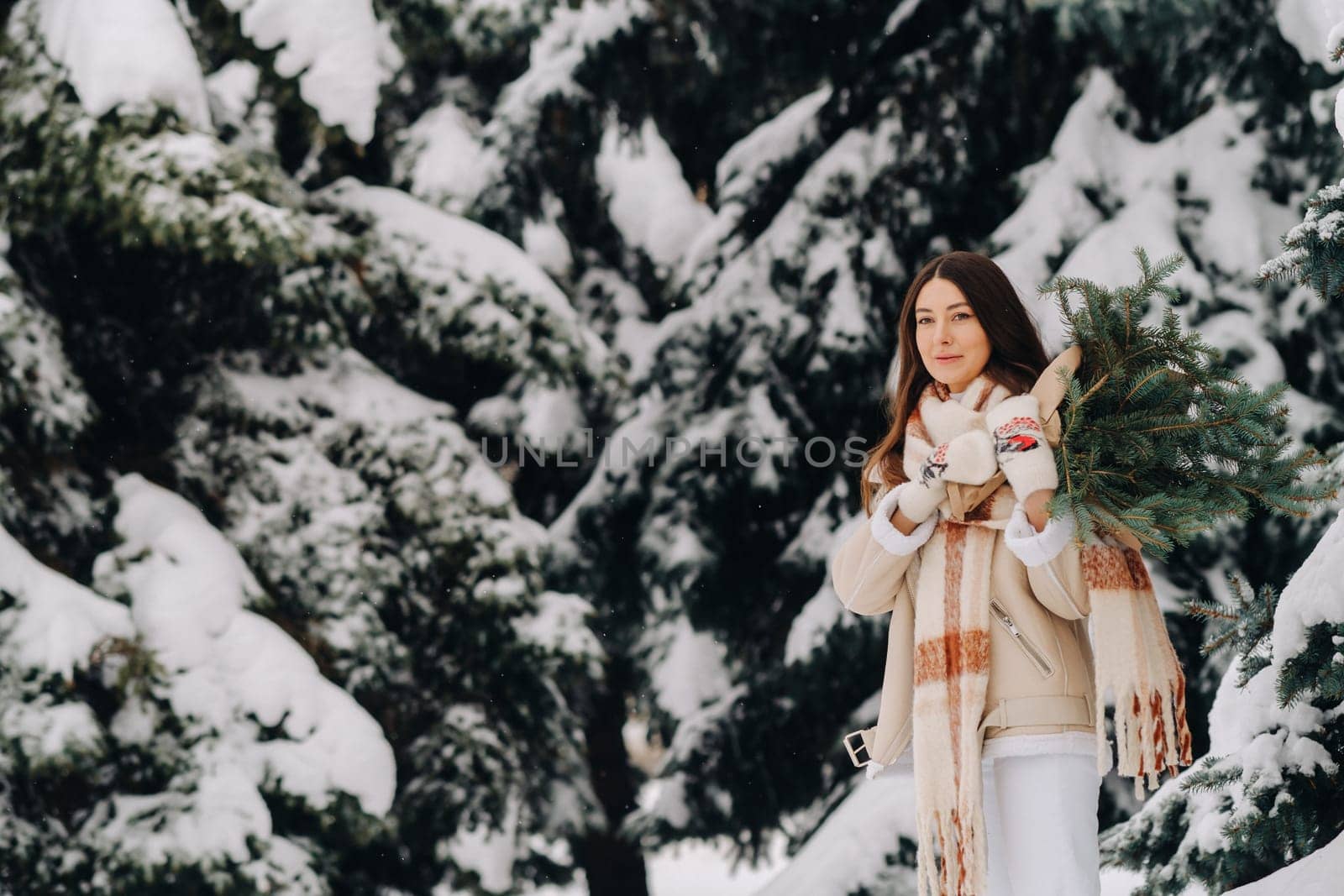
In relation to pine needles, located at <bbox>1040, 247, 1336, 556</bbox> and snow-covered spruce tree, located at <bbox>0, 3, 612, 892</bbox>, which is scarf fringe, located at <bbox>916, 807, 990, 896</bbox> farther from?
snow-covered spruce tree, located at <bbox>0, 3, 612, 892</bbox>

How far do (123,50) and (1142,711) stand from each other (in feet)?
17.2

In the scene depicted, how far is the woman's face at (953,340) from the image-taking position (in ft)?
9.87

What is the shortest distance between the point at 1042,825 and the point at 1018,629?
1.16ft

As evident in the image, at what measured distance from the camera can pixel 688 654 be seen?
8594mm

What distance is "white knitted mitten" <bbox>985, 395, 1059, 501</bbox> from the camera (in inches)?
107

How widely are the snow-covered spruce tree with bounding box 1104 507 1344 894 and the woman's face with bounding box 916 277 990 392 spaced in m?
0.77

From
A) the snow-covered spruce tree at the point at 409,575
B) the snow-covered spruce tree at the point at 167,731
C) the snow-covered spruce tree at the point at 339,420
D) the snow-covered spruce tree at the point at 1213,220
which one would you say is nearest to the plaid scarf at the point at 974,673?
the snow-covered spruce tree at the point at 1213,220

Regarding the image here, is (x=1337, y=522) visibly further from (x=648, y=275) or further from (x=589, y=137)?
(x=648, y=275)

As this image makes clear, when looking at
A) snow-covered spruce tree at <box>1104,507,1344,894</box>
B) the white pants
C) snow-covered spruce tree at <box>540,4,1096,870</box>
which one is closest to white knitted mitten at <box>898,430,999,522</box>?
the white pants

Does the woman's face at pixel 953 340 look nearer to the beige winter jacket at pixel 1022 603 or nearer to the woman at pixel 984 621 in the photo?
the woman at pixel 984 621

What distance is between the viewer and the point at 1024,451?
8.94 feet

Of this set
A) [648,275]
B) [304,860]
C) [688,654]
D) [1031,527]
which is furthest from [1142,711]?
[648,275]

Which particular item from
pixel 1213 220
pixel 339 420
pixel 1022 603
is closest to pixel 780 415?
pixel 339 420

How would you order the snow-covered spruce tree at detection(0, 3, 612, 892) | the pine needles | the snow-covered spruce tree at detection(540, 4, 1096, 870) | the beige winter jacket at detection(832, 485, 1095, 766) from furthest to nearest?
the snow-covered spruce tree at detection(540, 4, 1096, 870) → the snow-covered spruce tree at detection(0, 3, 612, 892) → the beige winter jacket at detection(832, 485, 1095, 766) → the pine needles
